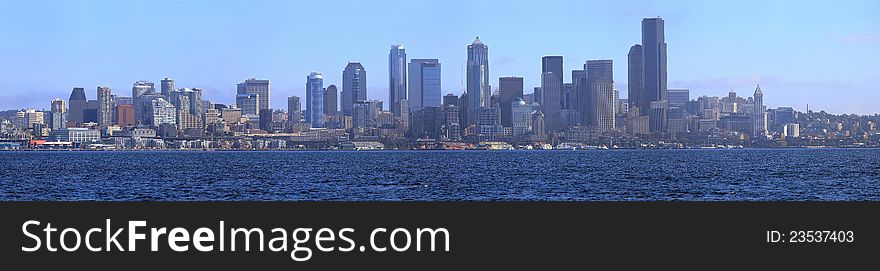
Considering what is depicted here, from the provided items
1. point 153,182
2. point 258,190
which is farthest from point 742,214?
point 153,182

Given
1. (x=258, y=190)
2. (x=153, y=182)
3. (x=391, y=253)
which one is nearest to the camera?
(x=391, y=253)

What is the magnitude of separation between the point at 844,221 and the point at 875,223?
0.25 m

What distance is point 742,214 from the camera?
30.7 ft

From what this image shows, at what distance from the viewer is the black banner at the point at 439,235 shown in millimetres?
8953

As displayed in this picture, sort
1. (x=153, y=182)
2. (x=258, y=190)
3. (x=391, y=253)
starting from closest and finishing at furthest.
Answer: (x=391, y=253), (x=258, y=190), (x=153, y=182)

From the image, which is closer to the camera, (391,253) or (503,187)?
(391,253)

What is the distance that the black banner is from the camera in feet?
29.4

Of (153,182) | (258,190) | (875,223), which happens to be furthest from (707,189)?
(875,223)

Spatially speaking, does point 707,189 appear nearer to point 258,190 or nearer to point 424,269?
point 258,190

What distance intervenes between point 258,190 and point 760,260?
73.6m

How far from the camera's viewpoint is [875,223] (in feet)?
30.2

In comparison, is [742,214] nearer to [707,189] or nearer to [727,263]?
[727,263]

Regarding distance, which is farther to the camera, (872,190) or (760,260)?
(872,190)

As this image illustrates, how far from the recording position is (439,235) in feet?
29.7
